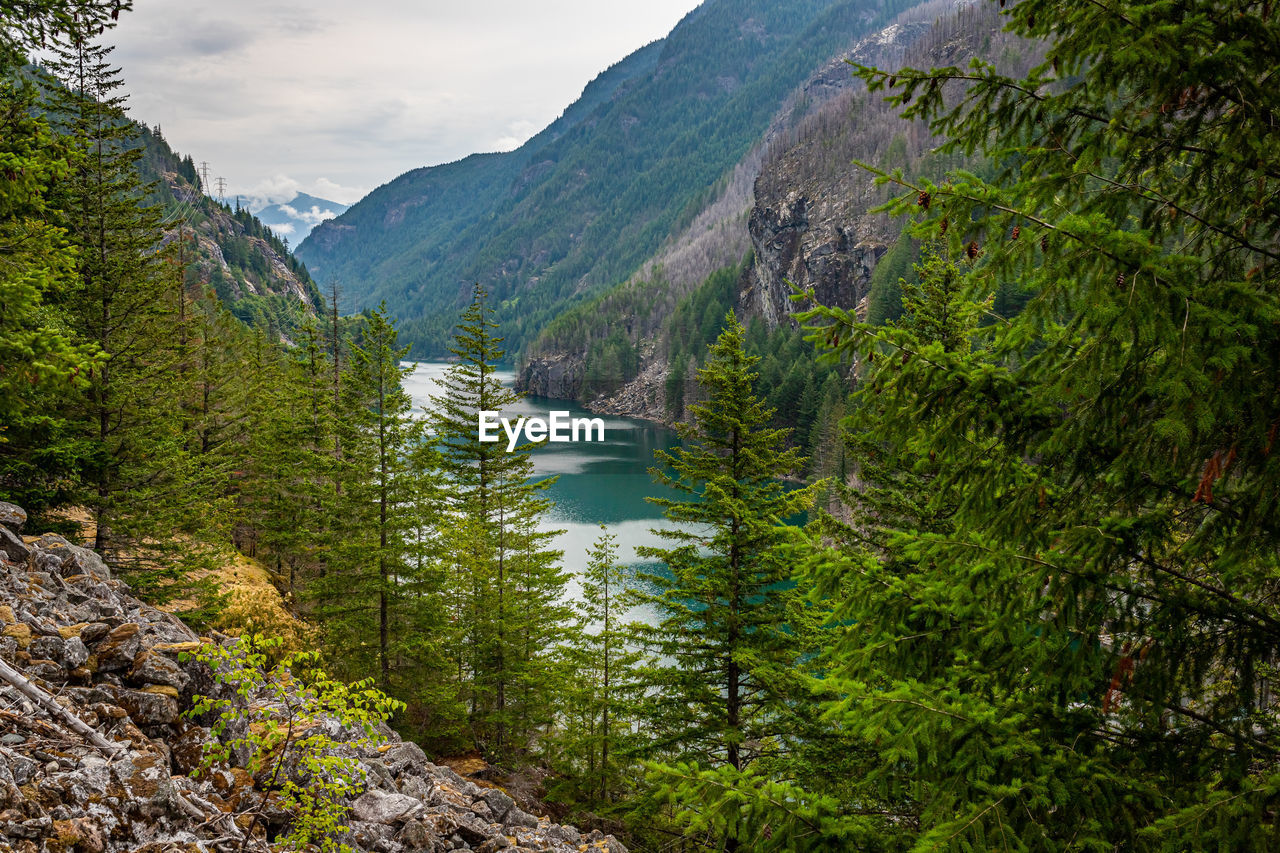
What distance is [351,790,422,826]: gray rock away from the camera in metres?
7.50

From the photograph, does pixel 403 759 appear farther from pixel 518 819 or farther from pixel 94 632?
pixel 94 632

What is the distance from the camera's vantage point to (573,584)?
109 feet

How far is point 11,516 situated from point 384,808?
7445mm

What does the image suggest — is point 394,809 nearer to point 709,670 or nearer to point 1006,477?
point 709,670

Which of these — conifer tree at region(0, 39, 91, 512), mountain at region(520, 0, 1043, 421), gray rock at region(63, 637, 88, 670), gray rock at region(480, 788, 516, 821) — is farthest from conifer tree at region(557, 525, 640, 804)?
mountain at region(520, 0, 1043, 421)

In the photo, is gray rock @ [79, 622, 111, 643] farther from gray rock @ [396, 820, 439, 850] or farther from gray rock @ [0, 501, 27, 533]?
gray rock @ [0, 501, 27, 533]

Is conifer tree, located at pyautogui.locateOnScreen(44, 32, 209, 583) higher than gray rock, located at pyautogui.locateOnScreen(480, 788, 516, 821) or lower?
higher

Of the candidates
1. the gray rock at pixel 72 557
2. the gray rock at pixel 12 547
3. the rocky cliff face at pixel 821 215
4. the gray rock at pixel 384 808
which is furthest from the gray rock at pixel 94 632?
the rocky cliff face at pixel 821 215

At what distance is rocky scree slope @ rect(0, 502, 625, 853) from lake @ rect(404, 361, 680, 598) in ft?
47.1

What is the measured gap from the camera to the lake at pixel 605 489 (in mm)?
41756

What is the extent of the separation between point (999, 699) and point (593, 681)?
17.7m

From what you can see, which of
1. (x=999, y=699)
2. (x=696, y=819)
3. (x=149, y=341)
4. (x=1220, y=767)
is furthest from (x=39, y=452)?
(x=1220, y=767)

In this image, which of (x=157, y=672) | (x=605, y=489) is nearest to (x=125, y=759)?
(x=157, y=672)

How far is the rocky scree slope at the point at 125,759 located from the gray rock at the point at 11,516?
0.10 ft
